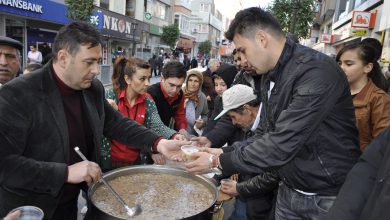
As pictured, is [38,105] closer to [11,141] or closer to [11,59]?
[11,141]

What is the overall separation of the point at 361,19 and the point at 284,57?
13.6 metres

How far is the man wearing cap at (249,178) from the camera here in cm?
258

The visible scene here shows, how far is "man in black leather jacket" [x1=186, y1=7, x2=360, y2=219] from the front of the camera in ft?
6.00

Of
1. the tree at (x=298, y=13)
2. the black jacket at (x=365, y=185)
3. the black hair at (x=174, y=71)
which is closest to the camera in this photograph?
the black jacket at (x=365, y=185)

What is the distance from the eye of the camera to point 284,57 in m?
2.05

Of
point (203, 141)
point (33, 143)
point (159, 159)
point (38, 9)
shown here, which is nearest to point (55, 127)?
point (33, 143)

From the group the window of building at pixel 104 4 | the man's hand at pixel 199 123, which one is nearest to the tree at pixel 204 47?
the window of building at pixel 104 4

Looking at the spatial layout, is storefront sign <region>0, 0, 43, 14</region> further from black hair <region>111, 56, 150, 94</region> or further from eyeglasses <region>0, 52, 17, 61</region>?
black hair <region>111, 56, 150, 94</region>

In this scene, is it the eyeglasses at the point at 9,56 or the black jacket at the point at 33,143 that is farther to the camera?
the eyeglasses at the point at 9,56

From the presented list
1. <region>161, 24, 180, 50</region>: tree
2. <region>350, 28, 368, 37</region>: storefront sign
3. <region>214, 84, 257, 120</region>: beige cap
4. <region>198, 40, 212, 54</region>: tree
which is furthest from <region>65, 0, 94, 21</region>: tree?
<region>198, 40, 212, 54</region>: tree

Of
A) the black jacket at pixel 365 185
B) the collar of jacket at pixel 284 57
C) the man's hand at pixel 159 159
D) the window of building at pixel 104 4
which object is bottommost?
the man's hand at pixel 159 159

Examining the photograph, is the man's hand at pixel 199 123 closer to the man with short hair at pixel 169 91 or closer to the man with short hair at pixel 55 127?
the man with short hair at pixel 169 91

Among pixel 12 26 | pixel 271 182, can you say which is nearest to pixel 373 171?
pixel 271 182

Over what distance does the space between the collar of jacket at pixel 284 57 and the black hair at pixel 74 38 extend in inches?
47.7
